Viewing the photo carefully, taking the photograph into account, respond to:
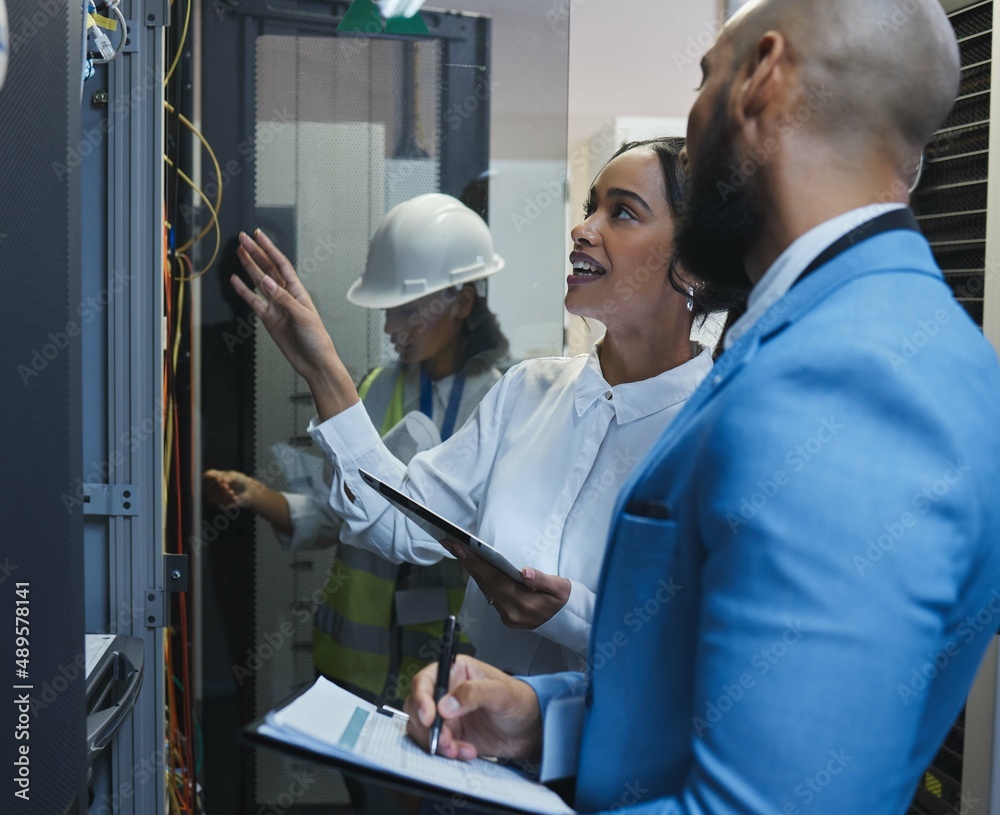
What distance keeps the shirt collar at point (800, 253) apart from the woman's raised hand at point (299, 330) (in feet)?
2.97

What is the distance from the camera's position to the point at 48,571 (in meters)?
0.80

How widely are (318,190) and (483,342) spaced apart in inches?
19.3

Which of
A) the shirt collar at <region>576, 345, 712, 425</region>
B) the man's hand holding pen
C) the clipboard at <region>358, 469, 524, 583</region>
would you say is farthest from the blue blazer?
the shirt collar at <region>576, 345, 712, 425</region>

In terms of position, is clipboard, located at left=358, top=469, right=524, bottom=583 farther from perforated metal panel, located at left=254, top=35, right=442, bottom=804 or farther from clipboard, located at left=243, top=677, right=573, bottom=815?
perforated metal panel, located at left=254, top=35, right=442, bottom=804

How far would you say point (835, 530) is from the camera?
0.54 meters

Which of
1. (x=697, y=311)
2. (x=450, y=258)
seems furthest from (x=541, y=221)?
(x=697, y=311)

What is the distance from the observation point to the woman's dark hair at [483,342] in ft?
6.55

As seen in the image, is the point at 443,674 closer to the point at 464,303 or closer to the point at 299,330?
the point at 299,330

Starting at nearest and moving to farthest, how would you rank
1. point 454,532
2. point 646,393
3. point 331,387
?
point 454,532 < point 646,393 < point 331,387

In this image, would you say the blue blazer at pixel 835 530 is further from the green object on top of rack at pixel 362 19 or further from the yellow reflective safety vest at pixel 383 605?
the green object on top of rack at pixel 362 19

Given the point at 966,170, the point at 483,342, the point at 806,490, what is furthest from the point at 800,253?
the point at 483,342

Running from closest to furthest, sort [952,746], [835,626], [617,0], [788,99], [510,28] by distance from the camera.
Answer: [835,626]
[788,99]
[952,746]
[510,28]
[617,0]

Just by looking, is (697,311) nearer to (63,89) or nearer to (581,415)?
(581,415)

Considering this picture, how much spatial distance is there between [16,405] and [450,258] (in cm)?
128
